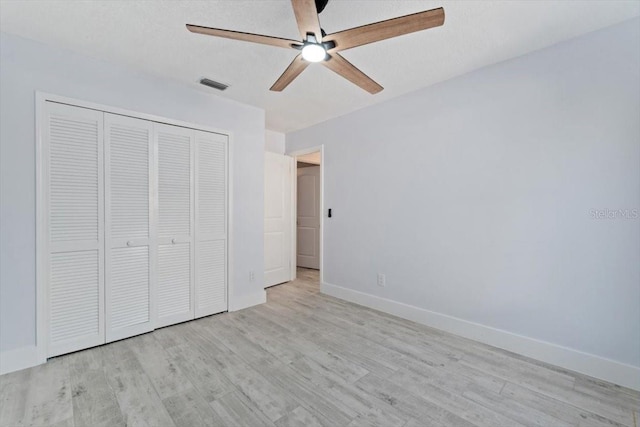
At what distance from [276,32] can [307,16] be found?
765 millimetres

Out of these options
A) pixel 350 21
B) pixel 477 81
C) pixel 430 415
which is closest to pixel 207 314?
pixel 430 415

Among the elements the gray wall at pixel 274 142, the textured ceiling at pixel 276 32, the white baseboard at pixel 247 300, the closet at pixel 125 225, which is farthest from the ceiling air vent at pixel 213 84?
the white baseboard at pixel 247 300

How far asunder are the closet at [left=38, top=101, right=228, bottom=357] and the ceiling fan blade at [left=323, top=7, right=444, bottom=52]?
2051mm

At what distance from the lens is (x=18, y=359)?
203 cm

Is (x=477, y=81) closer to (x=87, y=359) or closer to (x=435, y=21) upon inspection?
(x=435, y=21)

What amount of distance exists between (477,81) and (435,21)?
1.48 metres

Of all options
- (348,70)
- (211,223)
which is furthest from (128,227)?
(348,70)

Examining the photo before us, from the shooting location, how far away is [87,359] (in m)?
2.17

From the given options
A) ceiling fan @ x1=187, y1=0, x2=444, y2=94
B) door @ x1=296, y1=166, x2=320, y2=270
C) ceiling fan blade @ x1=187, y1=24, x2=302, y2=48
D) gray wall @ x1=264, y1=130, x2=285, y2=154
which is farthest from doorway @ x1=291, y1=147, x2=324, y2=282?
ceiling fan blade @ x1=187, y1=24, x2=302, y2=48

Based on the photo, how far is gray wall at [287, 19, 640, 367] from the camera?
1896 millimetres

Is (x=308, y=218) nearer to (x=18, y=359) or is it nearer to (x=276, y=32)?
(x=276, y=32)

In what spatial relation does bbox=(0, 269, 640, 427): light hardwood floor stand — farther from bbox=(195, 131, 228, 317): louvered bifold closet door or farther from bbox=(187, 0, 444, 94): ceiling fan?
bbox=(187, 0, 444, 94): ceiling fan

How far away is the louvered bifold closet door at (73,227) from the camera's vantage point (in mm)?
2170

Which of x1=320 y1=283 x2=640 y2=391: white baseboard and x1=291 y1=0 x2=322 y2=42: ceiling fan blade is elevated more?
x1=291 y1=0 x2=322 y2=42: ceiling fan blade
